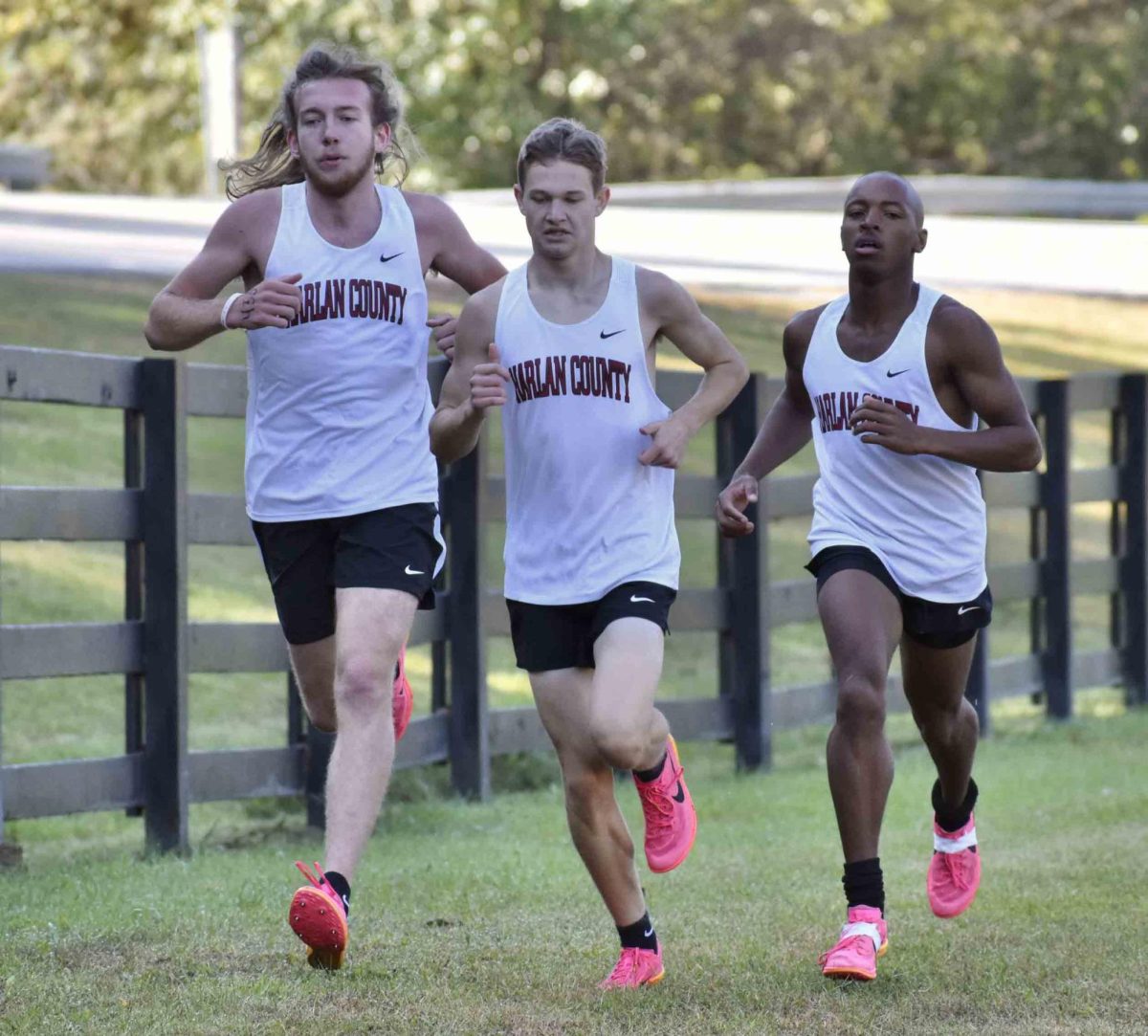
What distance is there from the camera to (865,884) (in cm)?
520

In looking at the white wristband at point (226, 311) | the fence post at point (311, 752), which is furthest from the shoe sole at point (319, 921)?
the fence post at point (311, 752)

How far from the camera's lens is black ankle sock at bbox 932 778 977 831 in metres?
5.95

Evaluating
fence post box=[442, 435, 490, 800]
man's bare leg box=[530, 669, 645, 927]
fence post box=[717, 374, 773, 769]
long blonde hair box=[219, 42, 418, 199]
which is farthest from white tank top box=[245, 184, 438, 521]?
fence post box=[717, 374, 773, 769]

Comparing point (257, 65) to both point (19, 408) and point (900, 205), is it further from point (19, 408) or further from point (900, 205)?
point (900, 205)

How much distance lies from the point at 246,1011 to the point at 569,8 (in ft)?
89.1

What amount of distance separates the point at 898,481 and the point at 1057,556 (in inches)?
252

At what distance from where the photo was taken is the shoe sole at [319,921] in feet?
16.0

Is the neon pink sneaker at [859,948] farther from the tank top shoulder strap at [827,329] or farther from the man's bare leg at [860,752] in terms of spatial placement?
the tank top shoulder strap at [827,329]

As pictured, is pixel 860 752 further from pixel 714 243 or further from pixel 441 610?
pixel 714 243

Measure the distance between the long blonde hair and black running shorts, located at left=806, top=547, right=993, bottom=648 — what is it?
1732mm

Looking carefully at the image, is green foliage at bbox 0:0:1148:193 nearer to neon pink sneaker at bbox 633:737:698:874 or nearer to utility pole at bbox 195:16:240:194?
utility pole at bbox 195:16:240:194

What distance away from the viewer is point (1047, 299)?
28.5 metres

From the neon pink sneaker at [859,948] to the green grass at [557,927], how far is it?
0.05 m

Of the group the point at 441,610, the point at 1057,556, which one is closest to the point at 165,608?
the point at 441,610
